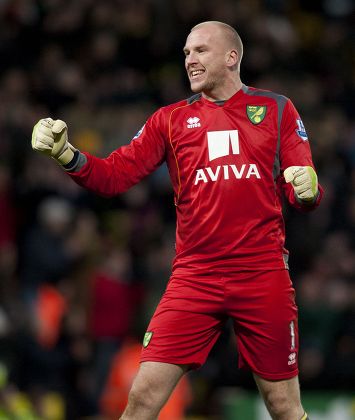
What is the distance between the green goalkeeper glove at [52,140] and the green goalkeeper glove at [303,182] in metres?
1.05

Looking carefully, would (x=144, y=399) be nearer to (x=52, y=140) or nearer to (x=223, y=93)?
(x=52, y=140)

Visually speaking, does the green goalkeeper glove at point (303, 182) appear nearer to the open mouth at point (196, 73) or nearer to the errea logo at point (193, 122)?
the errea logo at point (193, 122)

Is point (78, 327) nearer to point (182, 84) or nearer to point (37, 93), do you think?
point (37, 93)

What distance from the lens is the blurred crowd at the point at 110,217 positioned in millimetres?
9352

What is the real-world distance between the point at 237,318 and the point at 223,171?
0.70 metres

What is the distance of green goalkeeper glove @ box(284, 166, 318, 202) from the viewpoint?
16.3 feet

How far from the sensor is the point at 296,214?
10.9m

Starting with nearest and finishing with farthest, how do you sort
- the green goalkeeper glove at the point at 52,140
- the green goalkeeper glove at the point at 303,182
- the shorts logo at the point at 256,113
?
1. the green goalkeeper glove at the point at 303,182
2. the green goalkeeper glove at the point at 52,140
3. the shorts logo at the point at 256,113

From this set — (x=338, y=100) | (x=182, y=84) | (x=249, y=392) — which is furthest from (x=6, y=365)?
(x=338, y=100)

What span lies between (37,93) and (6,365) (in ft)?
11.2

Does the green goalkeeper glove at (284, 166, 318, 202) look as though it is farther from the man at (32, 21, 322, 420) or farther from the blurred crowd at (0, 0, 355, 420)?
the blurred crowd at (0, 0, 355, 420)

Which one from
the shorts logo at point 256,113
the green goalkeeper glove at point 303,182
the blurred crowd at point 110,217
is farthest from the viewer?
the blurred crowd at point 110,217

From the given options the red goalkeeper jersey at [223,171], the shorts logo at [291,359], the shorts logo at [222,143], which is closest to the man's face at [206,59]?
the red goalkeeper jersey at [223,171]

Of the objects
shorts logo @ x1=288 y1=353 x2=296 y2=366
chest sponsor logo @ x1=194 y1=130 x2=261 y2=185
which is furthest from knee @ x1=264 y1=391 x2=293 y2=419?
chest sponsor logo @ x1=194 y1=130 x2=261 y2=185
